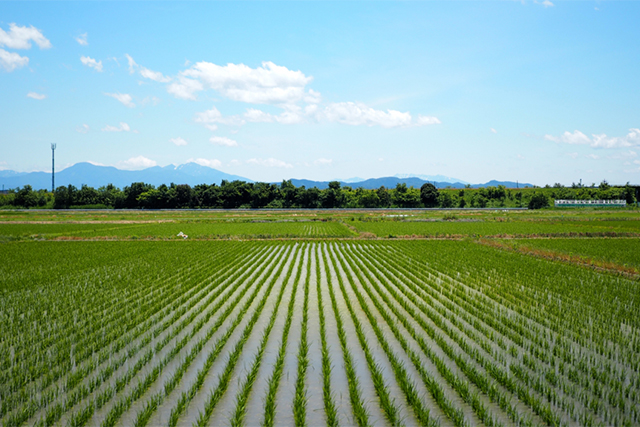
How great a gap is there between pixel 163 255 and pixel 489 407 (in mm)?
17825

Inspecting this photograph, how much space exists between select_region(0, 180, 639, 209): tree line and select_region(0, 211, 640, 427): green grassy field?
61158 millimetres

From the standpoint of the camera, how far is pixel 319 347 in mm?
6773

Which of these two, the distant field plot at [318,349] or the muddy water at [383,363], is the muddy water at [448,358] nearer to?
the distant field plot at [318,349]

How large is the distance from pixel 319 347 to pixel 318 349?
0.10 metres

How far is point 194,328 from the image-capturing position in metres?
7.69

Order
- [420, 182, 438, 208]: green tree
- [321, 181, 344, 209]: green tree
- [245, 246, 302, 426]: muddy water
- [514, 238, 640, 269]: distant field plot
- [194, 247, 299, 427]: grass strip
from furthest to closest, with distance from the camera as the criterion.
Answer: [420, 182, 438, 208]: green tree < [321, 181, 344, 209]: green tree < [514, 238, 640, 269]: distant field plot < [245, 246, 302, 426]: muddy water < [194, 247, 299, 427]: grass strip

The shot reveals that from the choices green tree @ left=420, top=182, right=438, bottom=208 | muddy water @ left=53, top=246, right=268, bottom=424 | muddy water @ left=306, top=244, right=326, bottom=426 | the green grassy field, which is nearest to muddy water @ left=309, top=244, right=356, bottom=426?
the green grassy field

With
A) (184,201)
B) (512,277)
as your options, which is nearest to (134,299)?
(512,277)

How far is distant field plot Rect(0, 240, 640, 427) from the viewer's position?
4602 mm

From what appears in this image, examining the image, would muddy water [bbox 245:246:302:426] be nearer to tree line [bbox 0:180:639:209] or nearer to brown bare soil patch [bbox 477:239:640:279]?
brown bare soil patch [bbox 477:239:640:279]

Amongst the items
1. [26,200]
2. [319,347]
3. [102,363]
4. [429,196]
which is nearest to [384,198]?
[429,196]

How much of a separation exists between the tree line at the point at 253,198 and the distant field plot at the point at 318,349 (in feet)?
204

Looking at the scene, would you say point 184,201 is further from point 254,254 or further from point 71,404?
point 71,404

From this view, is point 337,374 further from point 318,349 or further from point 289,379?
point 318,349
